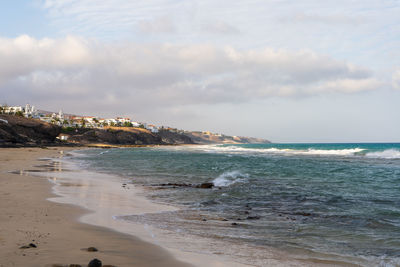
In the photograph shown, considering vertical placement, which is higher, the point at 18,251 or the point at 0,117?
the point at 0,117

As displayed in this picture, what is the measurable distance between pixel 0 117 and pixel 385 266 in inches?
4330

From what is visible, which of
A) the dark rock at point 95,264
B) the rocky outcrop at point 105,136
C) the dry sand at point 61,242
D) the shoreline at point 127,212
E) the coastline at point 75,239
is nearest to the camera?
the dark rock at point 95,264

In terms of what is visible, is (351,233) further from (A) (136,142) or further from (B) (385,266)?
(A) (136,142)

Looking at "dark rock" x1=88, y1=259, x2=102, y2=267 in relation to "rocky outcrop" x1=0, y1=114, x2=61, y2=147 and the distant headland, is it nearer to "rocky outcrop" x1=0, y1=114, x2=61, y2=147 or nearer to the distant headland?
the distant headland

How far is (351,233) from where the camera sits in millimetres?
9109

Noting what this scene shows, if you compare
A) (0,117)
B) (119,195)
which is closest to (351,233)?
(119,195)

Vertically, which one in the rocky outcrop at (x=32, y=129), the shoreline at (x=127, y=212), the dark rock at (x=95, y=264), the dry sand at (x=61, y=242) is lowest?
the shoreline at (x=127, y=212)

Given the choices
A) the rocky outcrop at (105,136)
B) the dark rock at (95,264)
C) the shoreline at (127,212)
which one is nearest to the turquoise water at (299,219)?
the shoreline at (127,212)

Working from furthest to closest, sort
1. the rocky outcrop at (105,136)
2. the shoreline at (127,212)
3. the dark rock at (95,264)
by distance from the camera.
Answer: the rocky outcrop at (105,136) → the shoreline at (127,212) → the dark rock at (95,264)

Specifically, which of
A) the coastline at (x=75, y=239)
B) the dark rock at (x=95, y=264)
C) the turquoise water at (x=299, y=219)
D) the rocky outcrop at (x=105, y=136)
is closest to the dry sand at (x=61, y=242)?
the coastline at (x=75, y=239)

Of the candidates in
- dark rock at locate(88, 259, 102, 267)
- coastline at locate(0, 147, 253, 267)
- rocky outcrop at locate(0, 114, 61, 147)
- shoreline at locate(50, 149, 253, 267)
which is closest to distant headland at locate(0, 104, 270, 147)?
rocky outcrop at locate(0, 114, 61, 147)

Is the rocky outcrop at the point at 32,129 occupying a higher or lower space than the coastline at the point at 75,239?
higher

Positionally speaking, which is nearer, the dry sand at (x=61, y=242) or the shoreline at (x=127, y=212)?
the dry sand at (x=61, y=242)

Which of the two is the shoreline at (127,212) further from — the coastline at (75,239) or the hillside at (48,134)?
the hillside at (48,134)
